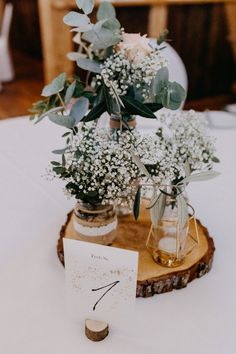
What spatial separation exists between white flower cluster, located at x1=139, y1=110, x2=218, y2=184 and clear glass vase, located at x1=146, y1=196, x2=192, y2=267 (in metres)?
0.07

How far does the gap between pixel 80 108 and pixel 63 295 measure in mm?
385

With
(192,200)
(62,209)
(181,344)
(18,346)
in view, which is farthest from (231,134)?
(18,346)

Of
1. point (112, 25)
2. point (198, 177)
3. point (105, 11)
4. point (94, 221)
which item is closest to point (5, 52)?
point (105, 11)

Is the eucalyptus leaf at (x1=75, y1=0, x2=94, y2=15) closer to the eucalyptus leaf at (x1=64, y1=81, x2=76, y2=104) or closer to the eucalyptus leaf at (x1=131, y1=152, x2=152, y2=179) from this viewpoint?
the eucalyptus leaf at (x1=64, y1=81, x2=76, y2=104)

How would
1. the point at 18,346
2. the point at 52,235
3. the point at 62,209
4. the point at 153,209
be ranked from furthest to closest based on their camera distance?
the point at 62,209 < the point at 52,235 < the point at 153,209 < the point at 18,346

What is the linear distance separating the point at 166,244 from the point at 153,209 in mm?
99

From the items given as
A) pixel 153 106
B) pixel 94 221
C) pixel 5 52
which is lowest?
pixel 5 52

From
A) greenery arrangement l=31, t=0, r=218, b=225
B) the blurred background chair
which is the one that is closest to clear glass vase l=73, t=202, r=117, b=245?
greenery arrangement l=31, t=0, r=218, b=225

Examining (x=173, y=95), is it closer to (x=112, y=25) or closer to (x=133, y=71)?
(x=133, y=71)

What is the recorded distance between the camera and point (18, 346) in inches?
28.2

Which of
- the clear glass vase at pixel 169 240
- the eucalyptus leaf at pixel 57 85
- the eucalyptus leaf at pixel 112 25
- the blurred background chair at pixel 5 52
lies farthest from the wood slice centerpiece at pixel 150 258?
the blurred background chair at pixel 5 52

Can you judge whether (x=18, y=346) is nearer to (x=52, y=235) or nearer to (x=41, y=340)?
(x=41, y=340)

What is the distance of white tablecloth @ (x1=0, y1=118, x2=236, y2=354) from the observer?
727mm

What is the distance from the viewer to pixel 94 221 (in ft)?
2.85
